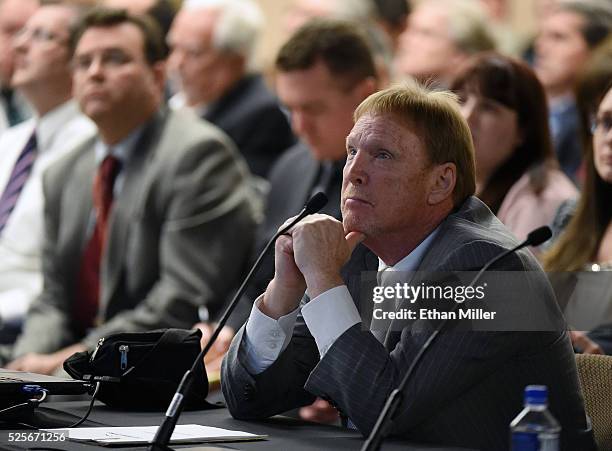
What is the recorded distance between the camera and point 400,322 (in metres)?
2.25

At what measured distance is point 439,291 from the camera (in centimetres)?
215

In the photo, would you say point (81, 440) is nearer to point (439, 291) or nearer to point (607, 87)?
point (439, 291)

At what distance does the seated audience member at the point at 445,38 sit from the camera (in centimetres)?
512

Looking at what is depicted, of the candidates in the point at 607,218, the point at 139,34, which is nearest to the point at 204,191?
the point at 139,34

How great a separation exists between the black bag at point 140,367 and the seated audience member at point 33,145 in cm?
248

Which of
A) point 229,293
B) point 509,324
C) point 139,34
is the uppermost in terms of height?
point 509,324

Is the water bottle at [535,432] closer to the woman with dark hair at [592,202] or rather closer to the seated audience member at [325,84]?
the woman with dark hair at [592,202]

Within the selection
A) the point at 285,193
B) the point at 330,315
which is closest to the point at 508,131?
the point at 285,193

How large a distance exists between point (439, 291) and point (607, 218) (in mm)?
1622

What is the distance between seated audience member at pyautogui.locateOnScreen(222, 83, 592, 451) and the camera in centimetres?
215

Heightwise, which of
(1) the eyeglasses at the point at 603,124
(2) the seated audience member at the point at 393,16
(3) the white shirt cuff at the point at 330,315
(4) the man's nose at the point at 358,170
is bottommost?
(2) the seated audience member at the point at 393,16

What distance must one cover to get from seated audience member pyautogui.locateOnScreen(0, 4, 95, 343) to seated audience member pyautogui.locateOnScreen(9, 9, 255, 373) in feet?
0.66

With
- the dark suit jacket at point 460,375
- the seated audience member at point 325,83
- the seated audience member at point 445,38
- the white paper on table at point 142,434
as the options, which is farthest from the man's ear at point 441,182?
the seated audience member at point 445,38

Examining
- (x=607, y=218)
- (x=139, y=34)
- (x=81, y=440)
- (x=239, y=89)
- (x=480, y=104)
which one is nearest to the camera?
(x=81, y=440)
